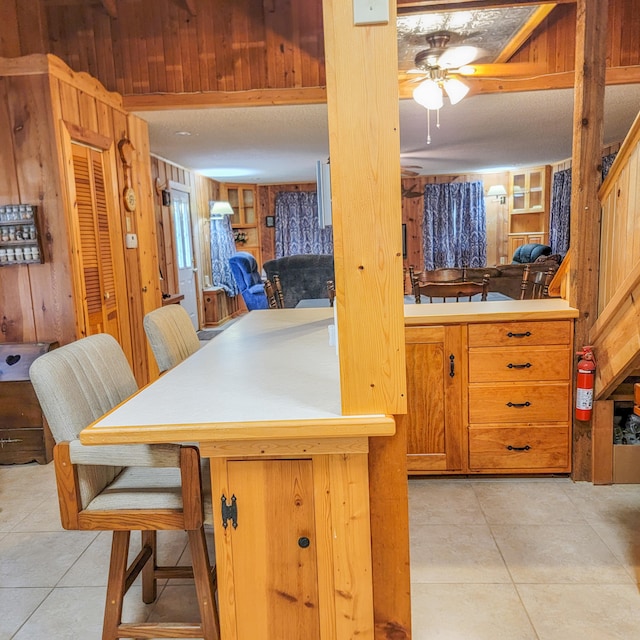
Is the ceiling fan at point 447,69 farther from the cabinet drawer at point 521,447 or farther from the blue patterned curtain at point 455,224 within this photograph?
the blue patterned curtain at point 455,224

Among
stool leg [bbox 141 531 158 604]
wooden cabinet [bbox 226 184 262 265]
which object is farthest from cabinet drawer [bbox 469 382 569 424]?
wooden cabinet [bbox 226 184 262 265]

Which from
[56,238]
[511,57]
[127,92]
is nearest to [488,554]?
[56,238]

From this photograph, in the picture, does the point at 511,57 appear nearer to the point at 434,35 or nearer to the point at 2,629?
the point at 434,35

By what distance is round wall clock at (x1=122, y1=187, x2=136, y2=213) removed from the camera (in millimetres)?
4066

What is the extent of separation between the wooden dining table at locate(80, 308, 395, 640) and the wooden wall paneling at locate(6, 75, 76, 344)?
2.14 m

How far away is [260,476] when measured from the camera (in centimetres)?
137

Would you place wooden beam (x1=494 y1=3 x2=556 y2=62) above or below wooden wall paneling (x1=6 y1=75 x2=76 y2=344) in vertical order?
above

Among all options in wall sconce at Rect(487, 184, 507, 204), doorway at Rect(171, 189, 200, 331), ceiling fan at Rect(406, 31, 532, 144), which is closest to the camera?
ceiling fan at Rect(406, 31, 532, 144)

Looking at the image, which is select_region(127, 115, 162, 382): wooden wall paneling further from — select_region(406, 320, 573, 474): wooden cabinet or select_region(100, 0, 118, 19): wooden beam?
select_region(406, 320, 573, 474): wooden cabinet

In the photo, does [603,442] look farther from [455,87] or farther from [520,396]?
[455,87]

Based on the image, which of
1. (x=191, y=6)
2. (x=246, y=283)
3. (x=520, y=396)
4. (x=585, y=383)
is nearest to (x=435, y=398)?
(x=520, y=396)

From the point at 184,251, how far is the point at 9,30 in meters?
3.88

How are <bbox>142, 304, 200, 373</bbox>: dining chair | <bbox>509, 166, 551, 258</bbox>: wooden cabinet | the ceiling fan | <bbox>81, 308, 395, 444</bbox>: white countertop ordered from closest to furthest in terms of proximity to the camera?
1. <bbox>81, 308, 395, 444</bbox>: white countertop
2. <bbox>142, 304, 200, 373</bbox>: dining chair
3. the ceiling fan
4. <bbox>509, 166, 551, 258</bbox>: wooden cabinet

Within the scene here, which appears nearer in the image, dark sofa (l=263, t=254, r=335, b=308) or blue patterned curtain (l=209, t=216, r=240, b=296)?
dark sofa (l=263, t=254, r=335, b=308)
